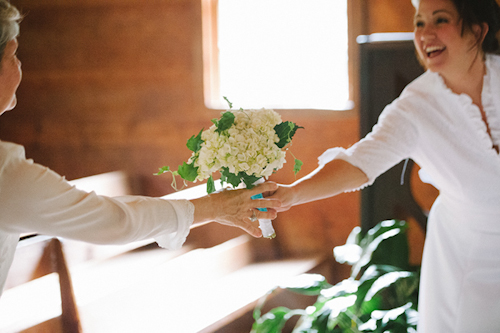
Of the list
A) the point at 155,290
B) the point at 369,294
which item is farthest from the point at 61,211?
the point at 155,290

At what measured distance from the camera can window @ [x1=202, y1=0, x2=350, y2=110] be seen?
3.53 meters

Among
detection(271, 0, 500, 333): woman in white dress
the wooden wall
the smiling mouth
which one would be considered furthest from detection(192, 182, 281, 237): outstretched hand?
the wooden wall

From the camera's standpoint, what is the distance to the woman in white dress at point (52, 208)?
1200 millimetres

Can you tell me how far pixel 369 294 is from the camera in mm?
2270

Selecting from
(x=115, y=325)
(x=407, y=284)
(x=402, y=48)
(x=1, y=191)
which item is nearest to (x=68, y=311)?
(x=115, y=325)

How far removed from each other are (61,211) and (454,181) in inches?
47.7

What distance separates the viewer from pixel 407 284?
2293 millimetres

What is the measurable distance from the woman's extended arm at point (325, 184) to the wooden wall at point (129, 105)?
1647 mm

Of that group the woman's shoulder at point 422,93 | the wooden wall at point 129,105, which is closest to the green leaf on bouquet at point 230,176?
the woman's shoulder at point 422,93

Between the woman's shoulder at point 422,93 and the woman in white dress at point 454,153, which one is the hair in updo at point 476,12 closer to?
the woman in white dress at point 454,153

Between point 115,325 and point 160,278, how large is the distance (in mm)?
533

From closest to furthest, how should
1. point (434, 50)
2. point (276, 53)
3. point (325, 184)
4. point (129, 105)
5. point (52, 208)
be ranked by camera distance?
point (52, 208) < point (434, 50) < point (325, 184) < point (276, 53) < point (129, 105)

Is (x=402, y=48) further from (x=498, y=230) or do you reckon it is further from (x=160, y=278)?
(x=160, y=278)

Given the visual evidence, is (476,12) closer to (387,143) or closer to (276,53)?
(387,143)
